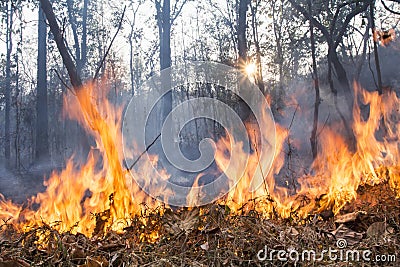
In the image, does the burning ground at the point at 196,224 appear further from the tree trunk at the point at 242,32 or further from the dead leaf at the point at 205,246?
the tree trunk at the point at 242,32

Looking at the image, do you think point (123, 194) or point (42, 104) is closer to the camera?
point (123, 194)

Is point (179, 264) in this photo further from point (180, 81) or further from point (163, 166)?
point (180, 81)

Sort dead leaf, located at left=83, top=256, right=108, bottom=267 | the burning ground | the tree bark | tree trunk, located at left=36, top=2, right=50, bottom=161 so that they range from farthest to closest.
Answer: tree trunk, located at left=36, top=2, right=50, bottom=161
the tree bark
the burning ground
dead leaf, located at left=83, top=256, right=108, bottom=267

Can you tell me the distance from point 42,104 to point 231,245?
15.8 meters

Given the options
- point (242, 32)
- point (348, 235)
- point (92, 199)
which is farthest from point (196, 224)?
point (242, 32)

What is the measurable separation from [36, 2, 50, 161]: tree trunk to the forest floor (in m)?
14.1

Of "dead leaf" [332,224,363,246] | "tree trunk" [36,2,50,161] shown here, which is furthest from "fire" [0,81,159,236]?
"tree trunk" [36,2,50,161]

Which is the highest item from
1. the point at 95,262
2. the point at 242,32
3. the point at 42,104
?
the point at 242,32

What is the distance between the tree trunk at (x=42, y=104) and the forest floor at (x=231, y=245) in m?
14.1

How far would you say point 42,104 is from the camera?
1599 cm

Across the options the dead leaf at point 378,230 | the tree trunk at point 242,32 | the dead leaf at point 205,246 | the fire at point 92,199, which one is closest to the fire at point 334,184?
the dead leaf at point 378,230

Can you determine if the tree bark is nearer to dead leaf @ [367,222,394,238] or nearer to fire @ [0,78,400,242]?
fire @ [0,78,400,242]

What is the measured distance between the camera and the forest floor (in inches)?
75.3

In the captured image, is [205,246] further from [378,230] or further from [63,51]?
[63,51]
